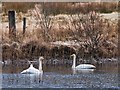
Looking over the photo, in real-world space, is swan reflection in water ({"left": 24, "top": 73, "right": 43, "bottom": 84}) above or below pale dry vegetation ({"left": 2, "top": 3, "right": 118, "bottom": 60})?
below

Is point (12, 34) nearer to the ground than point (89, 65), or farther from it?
farther from it

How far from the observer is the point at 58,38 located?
2.89m

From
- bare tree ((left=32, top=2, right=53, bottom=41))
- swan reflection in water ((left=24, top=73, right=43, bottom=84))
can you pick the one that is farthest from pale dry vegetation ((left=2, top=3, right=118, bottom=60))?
Result: swan reflection in water ((left=24, top=73, right=43, bottom=84))

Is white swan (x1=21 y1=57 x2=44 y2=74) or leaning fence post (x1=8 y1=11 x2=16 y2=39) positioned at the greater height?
leaning fence post (x1=8 y1=11 x2=16 y2=39)

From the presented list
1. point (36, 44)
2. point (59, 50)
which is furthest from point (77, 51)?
point (36, 44)

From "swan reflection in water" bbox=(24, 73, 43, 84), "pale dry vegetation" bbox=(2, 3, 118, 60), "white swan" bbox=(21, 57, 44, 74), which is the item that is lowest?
"swan reflection in water" bbox=(24, 73, 43, 84)

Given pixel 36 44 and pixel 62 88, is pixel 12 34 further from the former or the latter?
pixel 62 88

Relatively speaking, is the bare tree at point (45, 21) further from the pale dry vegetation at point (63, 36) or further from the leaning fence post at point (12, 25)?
the leaning fence post at point (12, 25)

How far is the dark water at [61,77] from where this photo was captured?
2.85 metres

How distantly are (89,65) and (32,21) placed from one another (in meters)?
0.54

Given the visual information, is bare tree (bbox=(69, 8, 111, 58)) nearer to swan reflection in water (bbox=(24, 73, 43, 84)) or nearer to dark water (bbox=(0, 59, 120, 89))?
dark water (bbox=(0, 59, 120, 89))

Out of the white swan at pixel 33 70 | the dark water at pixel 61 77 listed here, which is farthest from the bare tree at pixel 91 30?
the white swan at pixel 33 70

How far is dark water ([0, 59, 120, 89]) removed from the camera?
9.34 ft

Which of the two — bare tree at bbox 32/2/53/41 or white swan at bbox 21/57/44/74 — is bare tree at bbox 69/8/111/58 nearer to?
bare tree at bbox 32/2/53/41
